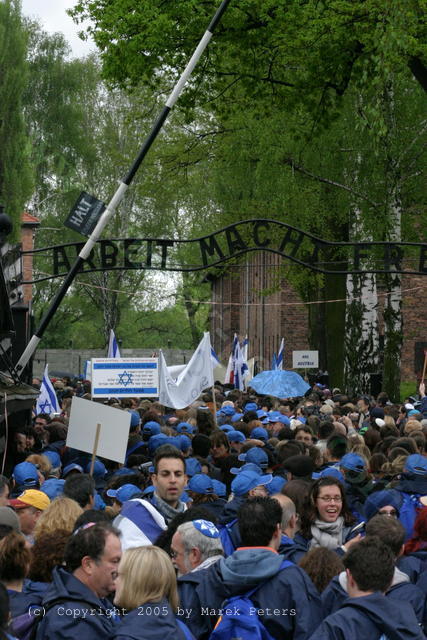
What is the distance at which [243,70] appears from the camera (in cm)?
2248

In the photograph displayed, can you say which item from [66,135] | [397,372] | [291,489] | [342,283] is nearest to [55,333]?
[66,135]

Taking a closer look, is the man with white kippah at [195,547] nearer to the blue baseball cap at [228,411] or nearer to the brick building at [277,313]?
the blue baseball cap at [228,411]

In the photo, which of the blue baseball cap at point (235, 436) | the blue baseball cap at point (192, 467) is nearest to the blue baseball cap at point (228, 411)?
the blue baseball cap at point (235, 436)

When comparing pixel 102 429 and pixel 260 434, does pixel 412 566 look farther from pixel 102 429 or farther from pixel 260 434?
pixel 260 434

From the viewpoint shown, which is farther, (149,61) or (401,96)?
(401,96)

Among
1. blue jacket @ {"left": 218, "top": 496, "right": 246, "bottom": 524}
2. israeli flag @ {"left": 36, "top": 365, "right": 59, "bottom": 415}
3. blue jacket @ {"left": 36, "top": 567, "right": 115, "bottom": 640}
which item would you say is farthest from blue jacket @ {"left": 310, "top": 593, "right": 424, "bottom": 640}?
israeli flag @ {"left": 36, "top": 365, "right": 59, "bottom": 415}

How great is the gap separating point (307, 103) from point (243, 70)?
1.31 meters

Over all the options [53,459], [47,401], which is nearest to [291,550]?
[53,459]

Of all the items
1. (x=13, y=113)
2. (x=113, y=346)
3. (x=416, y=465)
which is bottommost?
(x=416, y=465)

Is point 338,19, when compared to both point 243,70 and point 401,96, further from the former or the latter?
point 401,96

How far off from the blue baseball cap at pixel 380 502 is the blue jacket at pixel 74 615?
307cm

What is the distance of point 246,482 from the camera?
8.15 meters

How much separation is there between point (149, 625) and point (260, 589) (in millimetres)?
900

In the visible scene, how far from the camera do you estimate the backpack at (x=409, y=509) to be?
8.24 m
